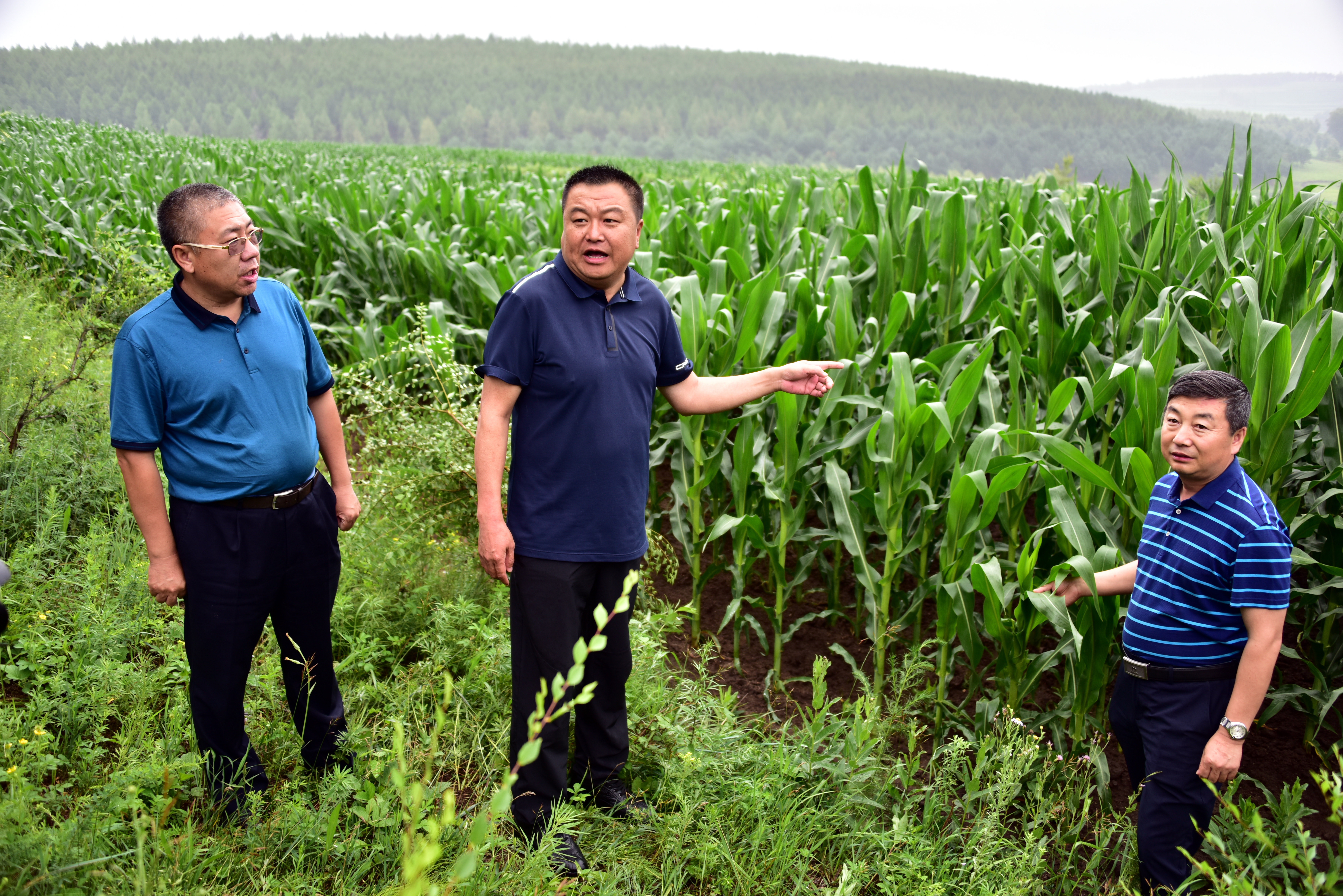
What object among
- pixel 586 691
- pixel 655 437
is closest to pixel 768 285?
pixel 655 437

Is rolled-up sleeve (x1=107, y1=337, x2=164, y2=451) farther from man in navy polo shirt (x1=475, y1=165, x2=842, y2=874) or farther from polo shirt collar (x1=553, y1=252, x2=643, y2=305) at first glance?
polo shirt collar (x1=553, y1=252, x2=643, y2=305)

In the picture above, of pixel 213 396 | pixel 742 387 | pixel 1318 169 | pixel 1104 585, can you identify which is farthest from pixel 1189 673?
pixel 1318 169

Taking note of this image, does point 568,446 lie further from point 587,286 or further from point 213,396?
point 213,396

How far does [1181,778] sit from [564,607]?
1.62 metres

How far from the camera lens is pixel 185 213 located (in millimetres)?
1956

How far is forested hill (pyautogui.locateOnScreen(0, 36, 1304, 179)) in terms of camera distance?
10175cm

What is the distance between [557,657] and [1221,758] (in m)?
1.64

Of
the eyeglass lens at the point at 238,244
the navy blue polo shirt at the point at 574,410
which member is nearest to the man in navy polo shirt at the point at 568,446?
the navy blue polo shirt at the point at 574,410

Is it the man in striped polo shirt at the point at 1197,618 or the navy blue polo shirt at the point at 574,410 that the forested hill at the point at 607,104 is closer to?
the navy blue polo shirt at the point at 574,410

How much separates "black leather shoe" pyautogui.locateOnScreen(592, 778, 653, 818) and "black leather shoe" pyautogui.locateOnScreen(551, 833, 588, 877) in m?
0.25

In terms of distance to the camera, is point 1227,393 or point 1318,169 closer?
point 1227,393

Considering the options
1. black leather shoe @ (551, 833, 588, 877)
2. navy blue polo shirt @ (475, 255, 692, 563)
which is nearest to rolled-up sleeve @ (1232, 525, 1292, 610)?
navy blue polo shirt @ (475, 255, 692, 563)

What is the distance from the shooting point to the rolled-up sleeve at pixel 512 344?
207cm

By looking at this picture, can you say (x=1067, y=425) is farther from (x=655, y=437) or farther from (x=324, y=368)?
(x=324, y=368)
